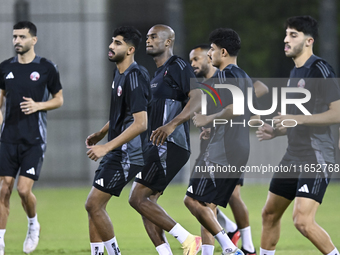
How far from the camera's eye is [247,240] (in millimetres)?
6867

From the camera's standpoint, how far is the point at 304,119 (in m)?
5.13

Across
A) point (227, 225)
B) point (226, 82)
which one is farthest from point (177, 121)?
point (227, 225)

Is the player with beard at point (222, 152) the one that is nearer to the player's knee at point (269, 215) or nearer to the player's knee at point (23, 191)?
the player's knee at point (269, 215)

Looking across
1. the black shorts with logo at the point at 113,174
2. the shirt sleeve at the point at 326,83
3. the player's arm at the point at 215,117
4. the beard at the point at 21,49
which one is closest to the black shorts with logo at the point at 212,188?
the player's arm at the point at 215,117

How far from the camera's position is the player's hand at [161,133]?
5.84 metres

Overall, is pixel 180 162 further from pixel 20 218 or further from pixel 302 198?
pixel 20 218

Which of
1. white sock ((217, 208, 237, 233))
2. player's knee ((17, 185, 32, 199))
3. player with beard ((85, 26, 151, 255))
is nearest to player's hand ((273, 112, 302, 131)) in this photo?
player with beard ((85, 26, 151, 255))

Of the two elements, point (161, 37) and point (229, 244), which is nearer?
point (229, 244)

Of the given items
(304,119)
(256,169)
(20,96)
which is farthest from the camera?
(256,169)

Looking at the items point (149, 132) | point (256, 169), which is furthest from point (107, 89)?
point (149, 132)

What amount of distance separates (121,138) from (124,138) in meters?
0.03

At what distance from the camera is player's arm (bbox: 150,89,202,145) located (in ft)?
19.2

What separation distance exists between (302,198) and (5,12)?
40.4 feet

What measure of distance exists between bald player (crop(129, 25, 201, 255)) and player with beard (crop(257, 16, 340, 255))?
2.94ft
